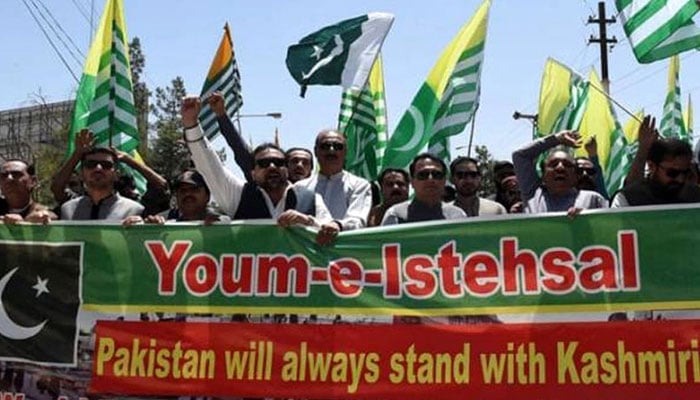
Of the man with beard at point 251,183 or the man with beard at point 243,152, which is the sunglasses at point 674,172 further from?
the man with beard at point 243,152

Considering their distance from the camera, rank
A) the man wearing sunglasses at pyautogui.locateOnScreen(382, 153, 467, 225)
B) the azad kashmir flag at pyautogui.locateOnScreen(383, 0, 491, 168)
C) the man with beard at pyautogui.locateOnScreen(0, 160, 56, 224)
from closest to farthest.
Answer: the man wearing sunglasses at pyautogui.locateOnScreen(382, 153, 467, 225), the man with beard at pyautogui.locateOnScreen(0, 160, 56, 224), the azad kashmir flag at pyautogui.locateOnScreen(383, 0, 491, 168)

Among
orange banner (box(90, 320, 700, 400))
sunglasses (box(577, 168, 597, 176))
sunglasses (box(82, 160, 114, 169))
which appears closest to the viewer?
orange banner (box(90, 320, 700, 400))

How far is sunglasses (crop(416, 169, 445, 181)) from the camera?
5.06 metres

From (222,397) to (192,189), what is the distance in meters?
1.22

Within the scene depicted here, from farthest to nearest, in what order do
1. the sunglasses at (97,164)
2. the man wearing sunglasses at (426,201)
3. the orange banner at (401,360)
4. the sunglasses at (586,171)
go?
the sunglasses at (586,171) → the sunglasses at (97,164) → the man wearing sunglasses at (426,201) → the orange banner at (401,360)

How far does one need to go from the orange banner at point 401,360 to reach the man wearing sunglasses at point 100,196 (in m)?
0.81

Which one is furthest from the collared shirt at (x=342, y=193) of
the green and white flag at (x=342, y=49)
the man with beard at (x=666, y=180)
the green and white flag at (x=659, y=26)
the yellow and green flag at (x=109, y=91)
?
the yellow and green flag at (x=109, y=91)

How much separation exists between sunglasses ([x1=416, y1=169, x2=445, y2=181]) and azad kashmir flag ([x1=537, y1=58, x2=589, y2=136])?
15.8ft

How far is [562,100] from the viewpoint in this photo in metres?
9.80

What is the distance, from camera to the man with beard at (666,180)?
4562 mm

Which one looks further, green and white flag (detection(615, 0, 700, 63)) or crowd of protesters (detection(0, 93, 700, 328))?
green and white flag (detection(615, 0, 700, 63))

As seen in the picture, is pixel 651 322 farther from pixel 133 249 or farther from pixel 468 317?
pixel 133 249

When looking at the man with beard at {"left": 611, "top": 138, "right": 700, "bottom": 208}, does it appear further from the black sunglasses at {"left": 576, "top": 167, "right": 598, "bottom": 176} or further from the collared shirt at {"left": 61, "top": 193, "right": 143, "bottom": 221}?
the collared shirt at {"left": 61, "top": 193, "right": 143, "bottom": 221}

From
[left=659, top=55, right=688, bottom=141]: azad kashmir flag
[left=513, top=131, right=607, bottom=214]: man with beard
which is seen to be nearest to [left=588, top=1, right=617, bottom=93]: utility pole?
[left=659, top=55, right=688, bottom=141]: azad kashmir flag
